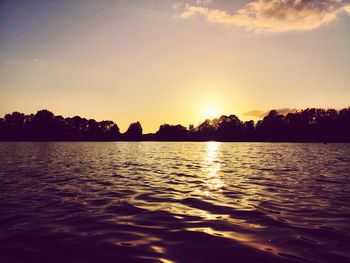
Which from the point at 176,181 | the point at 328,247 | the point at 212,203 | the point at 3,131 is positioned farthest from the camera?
the point at 3,131

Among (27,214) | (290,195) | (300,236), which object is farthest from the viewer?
(290,195)

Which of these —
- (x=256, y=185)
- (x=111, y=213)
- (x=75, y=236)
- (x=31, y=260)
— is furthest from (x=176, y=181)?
(x=31, y=260)

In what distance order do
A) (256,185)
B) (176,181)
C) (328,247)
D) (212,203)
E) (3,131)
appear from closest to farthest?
(328,247) < (212,203) < (256,185) < (176,181) < (3,131)

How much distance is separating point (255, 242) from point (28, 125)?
220 m

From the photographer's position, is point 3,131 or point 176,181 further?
point 3,131

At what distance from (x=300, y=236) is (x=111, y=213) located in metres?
6.13

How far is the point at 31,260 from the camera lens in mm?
5941

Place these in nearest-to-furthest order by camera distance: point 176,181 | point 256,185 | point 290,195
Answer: point 290,195
point 256,185
point 176,181

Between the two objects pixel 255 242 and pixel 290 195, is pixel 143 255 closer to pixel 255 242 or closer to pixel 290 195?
pixel 255 242

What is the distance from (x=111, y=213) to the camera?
9.95 metres

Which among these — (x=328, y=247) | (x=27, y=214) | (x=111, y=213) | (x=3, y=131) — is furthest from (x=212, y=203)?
(x=3, y=131)

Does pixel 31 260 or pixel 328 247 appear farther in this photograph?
pixel 328 247

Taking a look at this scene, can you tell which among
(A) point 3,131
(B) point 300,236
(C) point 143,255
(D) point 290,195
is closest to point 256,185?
(D) point 290,195

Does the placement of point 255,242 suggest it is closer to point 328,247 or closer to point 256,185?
point 328,247
